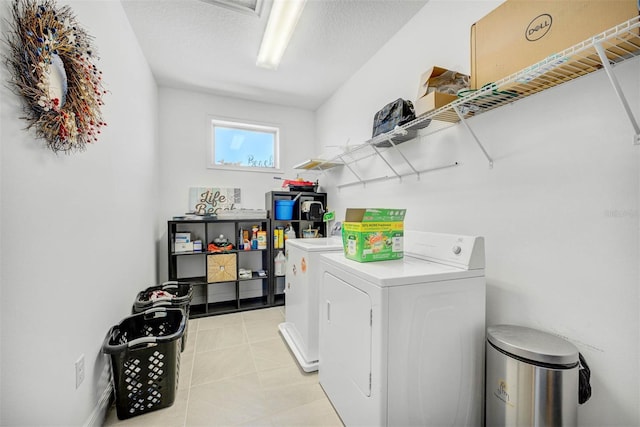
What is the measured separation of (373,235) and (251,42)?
2167 mm

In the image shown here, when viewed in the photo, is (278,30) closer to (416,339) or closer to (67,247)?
(67,247)

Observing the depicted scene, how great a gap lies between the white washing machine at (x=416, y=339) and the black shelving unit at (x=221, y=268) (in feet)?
6.83

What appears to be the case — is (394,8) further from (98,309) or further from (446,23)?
(98,309)

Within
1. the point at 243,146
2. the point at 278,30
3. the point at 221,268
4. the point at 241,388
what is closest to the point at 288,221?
the point at 221,268

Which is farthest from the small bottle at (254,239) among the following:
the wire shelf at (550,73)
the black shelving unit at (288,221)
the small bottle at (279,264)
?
the wire shelf at (550,73)

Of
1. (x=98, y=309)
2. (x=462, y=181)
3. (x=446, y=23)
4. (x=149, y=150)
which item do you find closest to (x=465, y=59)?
(x=446, y=23)

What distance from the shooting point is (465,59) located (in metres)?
1.64

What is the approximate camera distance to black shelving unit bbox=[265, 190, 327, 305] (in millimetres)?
3314

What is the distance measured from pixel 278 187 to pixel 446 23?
268 cm

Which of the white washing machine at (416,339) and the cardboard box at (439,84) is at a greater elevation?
the cardboard box at (439,84)

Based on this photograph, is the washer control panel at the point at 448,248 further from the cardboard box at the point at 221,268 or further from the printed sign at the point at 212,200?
the printed sign at the point at 212,200

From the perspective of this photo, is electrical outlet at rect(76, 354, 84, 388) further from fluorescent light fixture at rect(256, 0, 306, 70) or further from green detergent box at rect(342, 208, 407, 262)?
fluorescent light fixture at rect(256, 0, 306, 70)

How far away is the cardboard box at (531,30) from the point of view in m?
0.94

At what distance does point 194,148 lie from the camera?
133 inches
